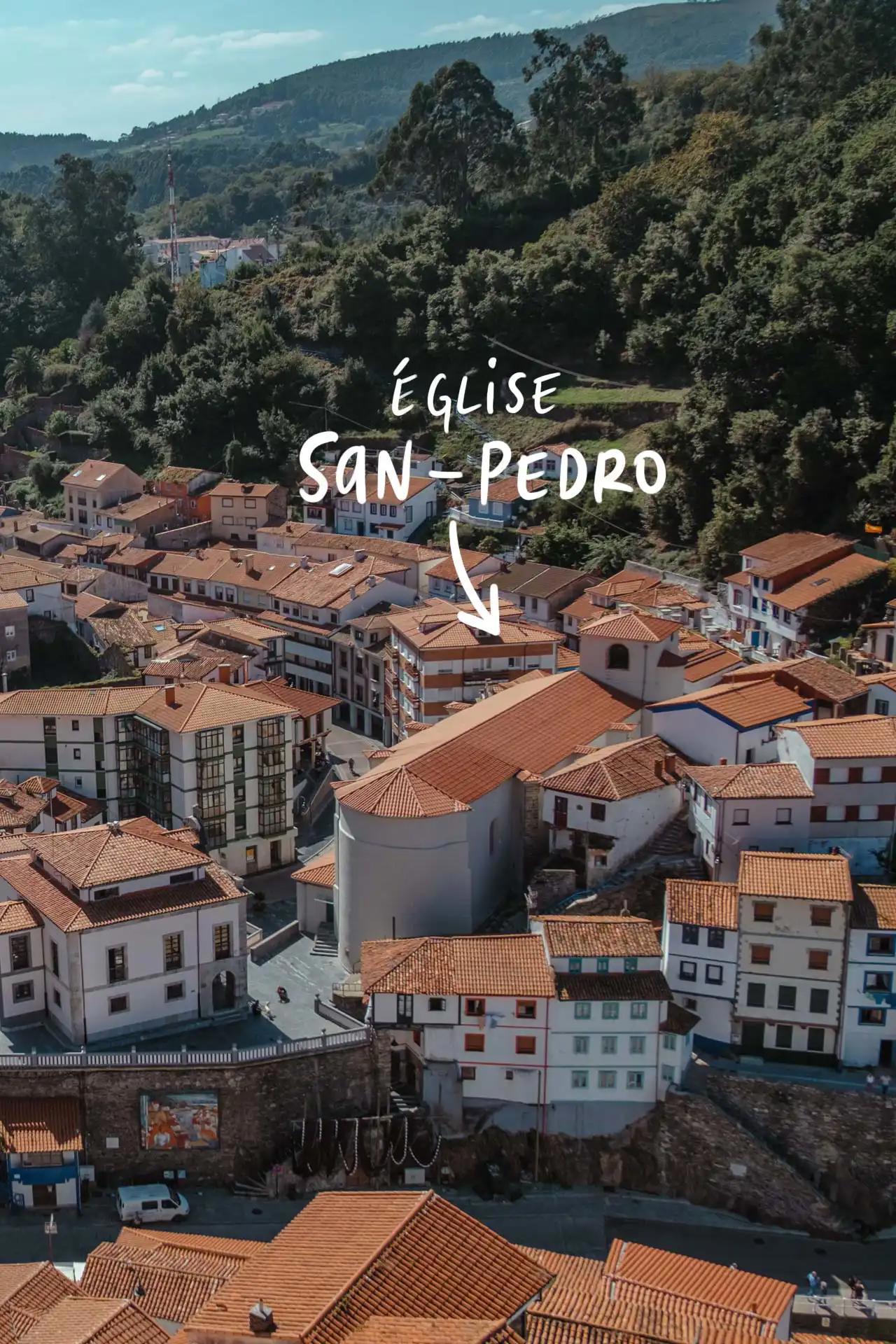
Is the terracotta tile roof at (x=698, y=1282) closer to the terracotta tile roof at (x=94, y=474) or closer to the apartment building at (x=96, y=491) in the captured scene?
the apartment building at (x=96, y=491)

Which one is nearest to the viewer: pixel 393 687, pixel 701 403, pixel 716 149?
pixel 393 687

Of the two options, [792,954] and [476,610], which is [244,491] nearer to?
[476,610]

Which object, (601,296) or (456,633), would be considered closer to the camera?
(456,633)

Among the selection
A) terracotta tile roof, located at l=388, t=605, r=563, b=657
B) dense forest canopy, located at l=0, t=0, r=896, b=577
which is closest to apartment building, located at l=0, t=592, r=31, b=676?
terracotta tile roof, located at l=388, t=605, r=563, b=657

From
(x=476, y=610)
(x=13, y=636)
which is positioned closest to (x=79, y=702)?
(x=476, y=610)

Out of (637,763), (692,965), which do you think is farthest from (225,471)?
(692,965)

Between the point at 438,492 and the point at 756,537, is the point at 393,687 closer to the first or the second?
the point at 756,537

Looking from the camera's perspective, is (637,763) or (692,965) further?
(637,763)
